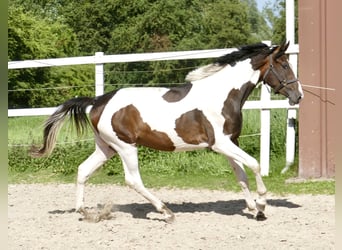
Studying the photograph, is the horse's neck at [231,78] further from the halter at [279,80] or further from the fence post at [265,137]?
the fence post at [265,137]

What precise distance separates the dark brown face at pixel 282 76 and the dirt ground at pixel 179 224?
4.35 ft

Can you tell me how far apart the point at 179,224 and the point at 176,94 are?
1.42 meters

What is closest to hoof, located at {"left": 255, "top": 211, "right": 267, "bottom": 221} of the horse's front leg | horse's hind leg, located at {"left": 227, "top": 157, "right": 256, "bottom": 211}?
the horse's front leg

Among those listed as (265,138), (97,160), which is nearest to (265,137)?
(265,138)

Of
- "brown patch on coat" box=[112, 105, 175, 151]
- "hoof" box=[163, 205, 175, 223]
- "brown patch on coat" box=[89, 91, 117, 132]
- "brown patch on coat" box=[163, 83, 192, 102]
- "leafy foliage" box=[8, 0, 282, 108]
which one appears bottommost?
"hoof" box=[163, 205, 175, 223]

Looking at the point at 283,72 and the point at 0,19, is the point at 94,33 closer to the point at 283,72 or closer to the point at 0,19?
the point at 283,72

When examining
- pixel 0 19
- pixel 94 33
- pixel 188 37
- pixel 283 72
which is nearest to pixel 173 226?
pixel 283 72

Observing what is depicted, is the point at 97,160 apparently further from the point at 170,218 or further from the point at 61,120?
the point at 170,218

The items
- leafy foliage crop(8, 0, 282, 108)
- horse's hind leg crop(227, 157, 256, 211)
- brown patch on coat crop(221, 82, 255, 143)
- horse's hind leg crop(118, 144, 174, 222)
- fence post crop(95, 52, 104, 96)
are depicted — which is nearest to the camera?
brown patch on coat crop(221, 82, 255, 143)

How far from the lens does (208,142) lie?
6738 millimetres

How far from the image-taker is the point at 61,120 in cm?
730

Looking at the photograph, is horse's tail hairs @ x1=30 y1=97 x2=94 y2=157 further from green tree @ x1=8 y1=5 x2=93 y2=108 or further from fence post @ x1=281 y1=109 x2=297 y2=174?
green tree @ x1=8 y1=5 x2=93 y2=108

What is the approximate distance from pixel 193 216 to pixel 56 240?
5.42 feet

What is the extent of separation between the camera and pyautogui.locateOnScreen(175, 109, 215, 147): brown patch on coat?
22.1 ft
